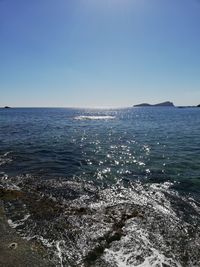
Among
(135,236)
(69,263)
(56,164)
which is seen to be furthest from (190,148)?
(69,263)

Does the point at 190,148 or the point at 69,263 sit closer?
the point at 69,263

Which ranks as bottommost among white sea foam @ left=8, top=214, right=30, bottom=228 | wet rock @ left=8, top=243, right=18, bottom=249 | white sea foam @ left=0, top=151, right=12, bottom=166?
white sea foam @ left=0, top=151, right=12, bottom=166

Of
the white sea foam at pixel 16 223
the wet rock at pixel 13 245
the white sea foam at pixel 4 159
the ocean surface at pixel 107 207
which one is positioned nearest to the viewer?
the wet rock at pixel 13 245

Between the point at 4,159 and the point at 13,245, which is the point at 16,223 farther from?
the point at 4,159

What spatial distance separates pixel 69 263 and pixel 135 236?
296cm

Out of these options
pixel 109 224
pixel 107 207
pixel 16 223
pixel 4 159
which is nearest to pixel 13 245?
pixel 16 223

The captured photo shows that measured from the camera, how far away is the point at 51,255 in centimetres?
868

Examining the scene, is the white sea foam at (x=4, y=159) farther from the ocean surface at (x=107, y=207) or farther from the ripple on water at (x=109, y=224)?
the ripple on water at (x=109, y=224)

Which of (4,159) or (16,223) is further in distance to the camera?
(4,159)

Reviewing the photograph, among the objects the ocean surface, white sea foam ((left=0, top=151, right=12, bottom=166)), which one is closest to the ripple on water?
the ocean surface

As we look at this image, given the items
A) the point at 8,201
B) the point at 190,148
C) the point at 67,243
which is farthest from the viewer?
the point at 190,148

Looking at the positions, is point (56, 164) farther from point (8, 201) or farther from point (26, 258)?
point (26, 258)

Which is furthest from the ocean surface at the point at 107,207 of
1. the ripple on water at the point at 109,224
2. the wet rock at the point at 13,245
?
the wet rock at the point at 13,245

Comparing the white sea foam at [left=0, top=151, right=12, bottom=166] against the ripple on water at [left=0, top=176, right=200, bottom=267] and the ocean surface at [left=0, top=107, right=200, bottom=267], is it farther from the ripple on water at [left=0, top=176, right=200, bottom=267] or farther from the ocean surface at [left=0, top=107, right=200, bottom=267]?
the ripple on water at [left=0, top=176, right=200, bottom=267]
